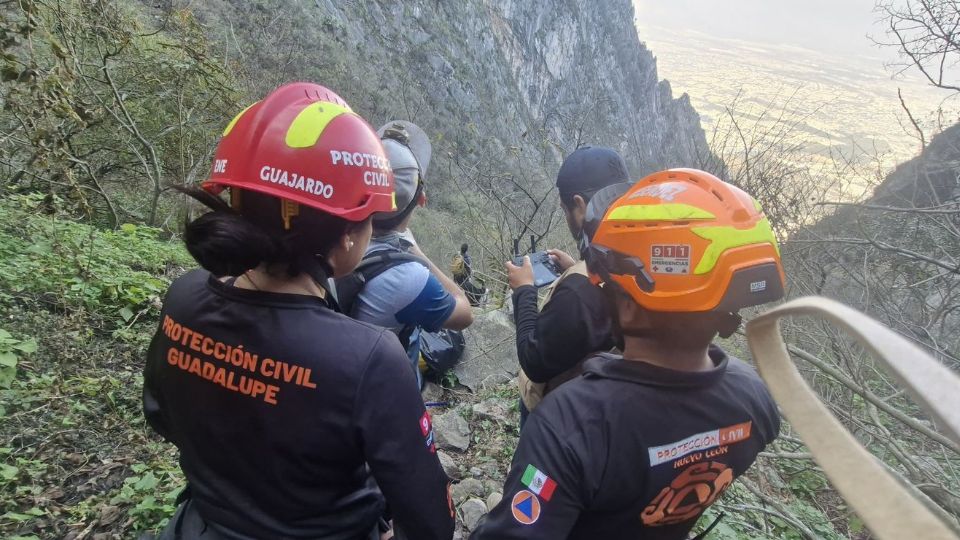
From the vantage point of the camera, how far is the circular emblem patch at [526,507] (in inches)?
48.4

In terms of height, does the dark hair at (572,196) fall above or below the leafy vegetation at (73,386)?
above

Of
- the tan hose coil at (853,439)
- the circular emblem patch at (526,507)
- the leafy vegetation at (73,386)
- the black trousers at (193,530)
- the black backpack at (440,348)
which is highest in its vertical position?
the tan hose coil at (853,439)

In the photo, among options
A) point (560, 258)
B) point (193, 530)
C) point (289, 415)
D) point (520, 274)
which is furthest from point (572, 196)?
point (193, 530)

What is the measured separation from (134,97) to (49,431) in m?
5.26

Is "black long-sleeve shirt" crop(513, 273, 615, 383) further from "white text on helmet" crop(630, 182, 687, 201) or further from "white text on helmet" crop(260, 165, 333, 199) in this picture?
"white text on helmet" crop(260, 165, 333, 199)

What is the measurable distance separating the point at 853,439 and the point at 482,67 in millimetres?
66525

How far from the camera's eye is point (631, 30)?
327ft

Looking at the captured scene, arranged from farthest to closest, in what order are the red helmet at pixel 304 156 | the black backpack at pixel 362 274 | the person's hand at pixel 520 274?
the person's hand at pixel 520 274
the black backpack at pixel 362 274
the red helmet at pixel 304 156

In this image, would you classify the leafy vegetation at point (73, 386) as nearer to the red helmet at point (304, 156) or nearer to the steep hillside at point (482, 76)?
the red helmet at point (304, 156)

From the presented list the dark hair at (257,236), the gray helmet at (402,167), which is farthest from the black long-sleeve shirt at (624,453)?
the gray helmet at (402,167)

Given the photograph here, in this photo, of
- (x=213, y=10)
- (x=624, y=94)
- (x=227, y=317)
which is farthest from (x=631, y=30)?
(x=227, y=317)

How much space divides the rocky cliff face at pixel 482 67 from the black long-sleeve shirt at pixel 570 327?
598 cm

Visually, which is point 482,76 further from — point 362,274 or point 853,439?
point 853,439

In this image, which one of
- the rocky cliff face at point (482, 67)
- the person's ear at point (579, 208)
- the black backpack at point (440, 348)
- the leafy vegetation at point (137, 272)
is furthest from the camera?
the rocky cliff face at point (482, 67)
